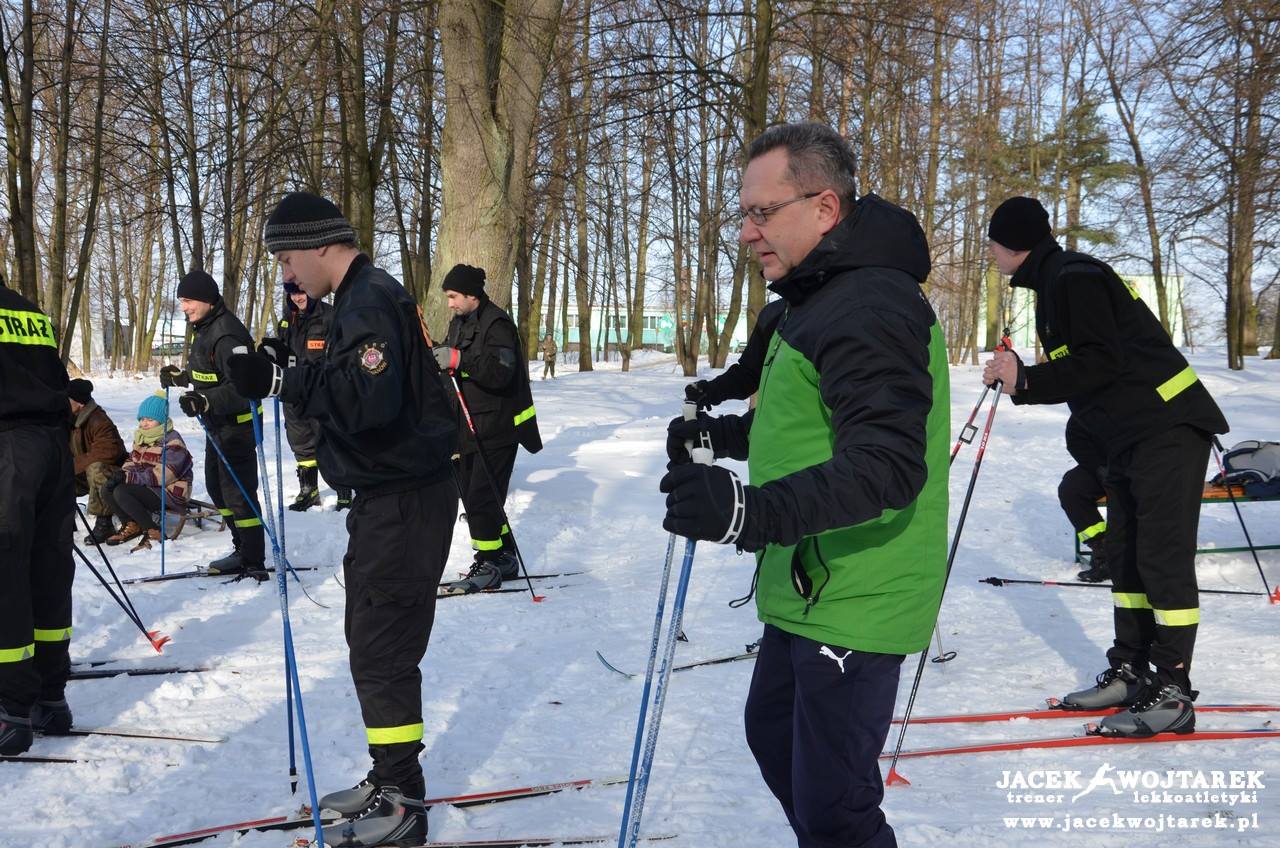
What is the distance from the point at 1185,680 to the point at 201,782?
400cm

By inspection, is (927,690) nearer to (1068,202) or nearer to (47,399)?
(47,399)

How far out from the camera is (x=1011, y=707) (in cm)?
441

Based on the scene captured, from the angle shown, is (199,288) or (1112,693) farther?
(199,288)

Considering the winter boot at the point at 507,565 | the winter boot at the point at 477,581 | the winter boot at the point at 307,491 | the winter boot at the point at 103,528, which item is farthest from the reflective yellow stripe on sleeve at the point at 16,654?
the winter boot at the point at 307,491

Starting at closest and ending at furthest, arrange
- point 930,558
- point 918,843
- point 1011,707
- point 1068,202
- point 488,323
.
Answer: point 930,558 → point 918,843 → point 1011,707 → point 488,323 → point 1068,202

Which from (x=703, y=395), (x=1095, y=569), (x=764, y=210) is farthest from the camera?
(x=1095, y=569)

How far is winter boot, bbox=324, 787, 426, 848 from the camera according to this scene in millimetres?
3127

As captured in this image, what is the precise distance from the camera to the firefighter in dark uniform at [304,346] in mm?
8180

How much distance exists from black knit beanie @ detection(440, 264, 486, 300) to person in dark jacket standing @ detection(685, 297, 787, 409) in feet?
10.9

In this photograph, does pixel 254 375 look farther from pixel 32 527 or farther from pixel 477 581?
pixel 477 581

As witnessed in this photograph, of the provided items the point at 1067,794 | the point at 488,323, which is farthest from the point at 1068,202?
the point at 1067,794

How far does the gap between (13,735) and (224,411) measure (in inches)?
128

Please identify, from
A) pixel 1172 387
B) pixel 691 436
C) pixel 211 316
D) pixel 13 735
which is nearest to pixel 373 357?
pixel 691 436

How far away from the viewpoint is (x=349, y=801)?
10.6 ft
